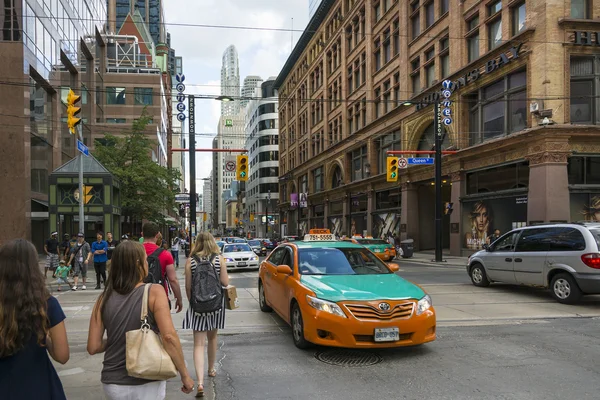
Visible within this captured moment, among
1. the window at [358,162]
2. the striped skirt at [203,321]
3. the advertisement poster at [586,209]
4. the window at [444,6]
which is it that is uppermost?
the window at [444,6]

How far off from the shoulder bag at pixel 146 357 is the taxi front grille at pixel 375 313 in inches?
136

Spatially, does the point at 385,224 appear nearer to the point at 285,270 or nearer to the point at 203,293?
the point at 285,270

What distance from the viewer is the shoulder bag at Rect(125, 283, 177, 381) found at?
272 centimetres

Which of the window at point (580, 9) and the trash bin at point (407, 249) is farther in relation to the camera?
the trash bin at point (407, 249)

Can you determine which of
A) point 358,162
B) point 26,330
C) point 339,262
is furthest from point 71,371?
point 358,162

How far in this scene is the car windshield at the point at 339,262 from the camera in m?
7.42

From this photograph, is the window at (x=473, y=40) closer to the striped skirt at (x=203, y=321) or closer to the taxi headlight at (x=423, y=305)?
the taxi headlight at (x=423, y=305)

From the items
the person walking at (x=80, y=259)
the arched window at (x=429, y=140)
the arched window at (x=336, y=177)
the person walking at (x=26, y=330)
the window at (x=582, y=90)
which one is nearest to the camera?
the person walking at (x=26, y=330)

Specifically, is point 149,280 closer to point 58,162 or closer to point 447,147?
point 447,147

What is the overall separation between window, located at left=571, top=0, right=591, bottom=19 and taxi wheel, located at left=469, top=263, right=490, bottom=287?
16582 millimetres

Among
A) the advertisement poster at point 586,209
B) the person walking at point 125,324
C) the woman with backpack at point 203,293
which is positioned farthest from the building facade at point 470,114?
the person walking at point 125,324

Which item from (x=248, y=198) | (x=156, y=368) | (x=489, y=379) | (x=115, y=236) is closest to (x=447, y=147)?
(x=115, y=236)

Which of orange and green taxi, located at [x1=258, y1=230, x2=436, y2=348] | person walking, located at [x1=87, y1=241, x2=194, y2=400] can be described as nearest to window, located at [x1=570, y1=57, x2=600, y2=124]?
orange and green taxi, located at [x1=258, y1=230, x2=436, y2=348]

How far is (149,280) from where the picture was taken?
18.5 feet
